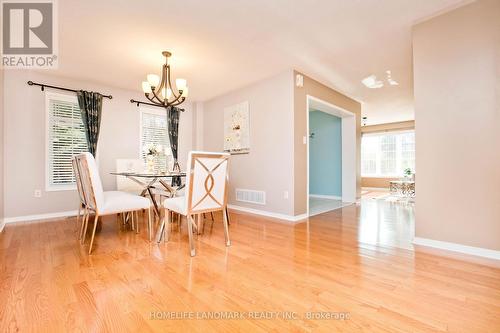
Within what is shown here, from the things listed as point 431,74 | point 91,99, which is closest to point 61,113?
point 91,99

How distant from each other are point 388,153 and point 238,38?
7.80 metres

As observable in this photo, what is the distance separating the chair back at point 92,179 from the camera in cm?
228

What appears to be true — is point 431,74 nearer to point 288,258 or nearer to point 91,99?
point 288,258

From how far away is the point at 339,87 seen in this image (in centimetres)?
457

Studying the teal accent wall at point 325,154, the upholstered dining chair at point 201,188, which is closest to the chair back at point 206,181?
the upholstered dining chair at point 201,188

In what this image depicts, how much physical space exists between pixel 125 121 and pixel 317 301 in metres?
4.61

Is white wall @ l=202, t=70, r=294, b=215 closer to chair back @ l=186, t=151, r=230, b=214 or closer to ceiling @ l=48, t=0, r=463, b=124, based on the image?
ceiling @ l=48, t=0, r=463, b=124

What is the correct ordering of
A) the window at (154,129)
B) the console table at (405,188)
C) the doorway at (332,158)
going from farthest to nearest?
the console table at (405,188) < the doorway at (332,158) < the window at (154,129)

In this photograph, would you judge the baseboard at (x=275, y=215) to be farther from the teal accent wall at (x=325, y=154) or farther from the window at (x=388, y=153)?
the window at (x=388, y=153)

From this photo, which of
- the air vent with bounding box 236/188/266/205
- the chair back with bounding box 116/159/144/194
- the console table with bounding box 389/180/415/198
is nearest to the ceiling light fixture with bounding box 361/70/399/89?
the air vent with bounding box 236/188/266/205

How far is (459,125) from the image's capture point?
7.38ft

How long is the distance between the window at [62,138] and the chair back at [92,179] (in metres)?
1.97

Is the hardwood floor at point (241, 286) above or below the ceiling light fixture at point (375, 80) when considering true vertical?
below

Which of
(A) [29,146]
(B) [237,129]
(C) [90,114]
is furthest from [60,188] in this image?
(B) [237,129]
